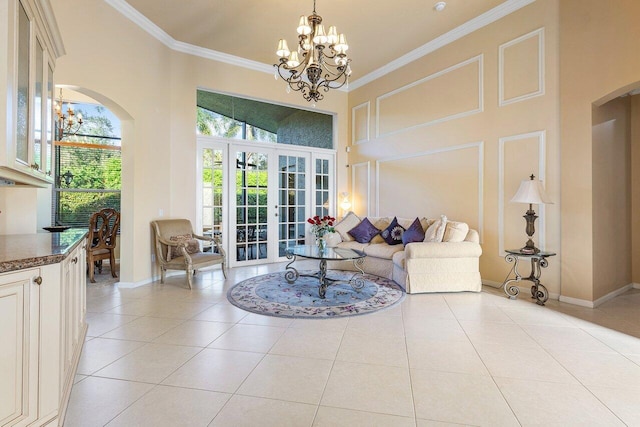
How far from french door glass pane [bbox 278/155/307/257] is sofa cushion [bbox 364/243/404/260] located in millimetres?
1963

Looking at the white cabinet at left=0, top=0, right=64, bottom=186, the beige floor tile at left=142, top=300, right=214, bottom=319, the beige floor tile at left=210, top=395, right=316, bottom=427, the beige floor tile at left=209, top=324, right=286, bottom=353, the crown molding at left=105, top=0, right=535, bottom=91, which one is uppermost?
the crown molding at left=105, top=0, right=535, bottom=91

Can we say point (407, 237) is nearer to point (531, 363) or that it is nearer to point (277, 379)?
point (531, 363)

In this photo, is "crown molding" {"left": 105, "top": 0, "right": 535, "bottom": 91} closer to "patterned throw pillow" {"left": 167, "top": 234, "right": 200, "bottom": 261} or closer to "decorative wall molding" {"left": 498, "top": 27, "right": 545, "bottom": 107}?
"decorative wall molding" {"left": 498, "top": 27, "right": 545, "bottom": 107}

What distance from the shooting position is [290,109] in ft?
22.1

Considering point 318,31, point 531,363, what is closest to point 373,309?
point 531,363

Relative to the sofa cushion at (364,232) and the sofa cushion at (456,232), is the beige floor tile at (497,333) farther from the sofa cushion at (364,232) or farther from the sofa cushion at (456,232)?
the sofa cushion at (364,232)

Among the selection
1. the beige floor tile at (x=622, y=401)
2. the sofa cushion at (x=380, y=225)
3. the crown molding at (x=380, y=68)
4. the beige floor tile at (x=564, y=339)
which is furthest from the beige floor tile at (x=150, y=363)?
the crown molding at (x=380, y=68)

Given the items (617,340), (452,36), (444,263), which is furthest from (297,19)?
(617,340)

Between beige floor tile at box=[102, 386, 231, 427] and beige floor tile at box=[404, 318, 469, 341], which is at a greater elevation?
beige floor tile at box=[404, 318, 469, 341]

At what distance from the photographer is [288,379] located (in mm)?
2121

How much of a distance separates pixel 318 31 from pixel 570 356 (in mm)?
3691

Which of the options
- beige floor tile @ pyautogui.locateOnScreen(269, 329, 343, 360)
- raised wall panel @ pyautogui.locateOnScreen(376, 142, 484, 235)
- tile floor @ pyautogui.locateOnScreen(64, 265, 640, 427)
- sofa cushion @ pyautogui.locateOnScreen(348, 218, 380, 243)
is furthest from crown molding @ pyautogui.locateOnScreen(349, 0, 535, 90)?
beige floor tile @ pyautogui.locateOnScreen(269, 329, 343, 360)

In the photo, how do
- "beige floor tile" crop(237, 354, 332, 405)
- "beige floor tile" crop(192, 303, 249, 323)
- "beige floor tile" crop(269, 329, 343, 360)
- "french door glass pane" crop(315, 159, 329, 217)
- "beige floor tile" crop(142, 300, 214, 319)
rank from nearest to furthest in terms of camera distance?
"beige floor tile" crop(237, 354, 332, 405), "beige floor tile" crop(269, 329, 343, 360), "beige floor tile" crop(192, 303, 249, 323), "beige floor tile" crop(142, 300, 214, 319), "french door glass pane" crop(315, 159, 329, 217)

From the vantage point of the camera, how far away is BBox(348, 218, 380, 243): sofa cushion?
222 inches
